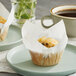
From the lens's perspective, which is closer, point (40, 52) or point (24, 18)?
point (40, 52)

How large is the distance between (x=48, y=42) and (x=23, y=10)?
0.36m

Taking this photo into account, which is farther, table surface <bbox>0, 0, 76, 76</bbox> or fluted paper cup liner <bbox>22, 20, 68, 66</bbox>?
table surface <bbox>0, 0, 76, 76</bbox>

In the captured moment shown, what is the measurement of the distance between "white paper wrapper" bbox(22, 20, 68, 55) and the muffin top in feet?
0.06

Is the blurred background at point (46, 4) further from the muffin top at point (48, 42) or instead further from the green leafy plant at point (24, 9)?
the muffin top at point (48, 42)

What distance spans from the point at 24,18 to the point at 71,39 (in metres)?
0.24

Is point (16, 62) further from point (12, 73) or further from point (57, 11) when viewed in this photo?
point (57, 11)

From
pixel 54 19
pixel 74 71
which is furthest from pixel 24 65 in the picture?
pixel 54 19

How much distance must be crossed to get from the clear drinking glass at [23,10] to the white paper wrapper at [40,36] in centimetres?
28

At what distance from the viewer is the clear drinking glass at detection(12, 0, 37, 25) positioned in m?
1.03

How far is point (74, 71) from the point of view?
0.68 metres

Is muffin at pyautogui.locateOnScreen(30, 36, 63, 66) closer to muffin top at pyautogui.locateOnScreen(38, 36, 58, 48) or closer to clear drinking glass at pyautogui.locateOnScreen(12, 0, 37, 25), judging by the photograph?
muffin top at pyautogui.locateOnScreen(38, 36, 58, 48)

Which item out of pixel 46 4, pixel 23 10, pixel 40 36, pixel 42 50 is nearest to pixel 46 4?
pixel 46 4

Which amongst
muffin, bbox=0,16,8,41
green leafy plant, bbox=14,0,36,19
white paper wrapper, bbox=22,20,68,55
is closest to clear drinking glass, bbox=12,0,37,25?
green leafy plant, bbox=14,0,36,19

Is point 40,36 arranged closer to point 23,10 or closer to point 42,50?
point 42,50
